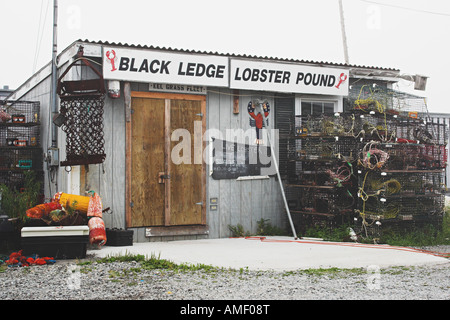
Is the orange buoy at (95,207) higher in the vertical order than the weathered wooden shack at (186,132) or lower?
lower

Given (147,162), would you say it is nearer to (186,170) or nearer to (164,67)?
(186,170)

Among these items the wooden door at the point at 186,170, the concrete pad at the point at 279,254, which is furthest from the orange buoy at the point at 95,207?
the wooden door at the point at 186,170

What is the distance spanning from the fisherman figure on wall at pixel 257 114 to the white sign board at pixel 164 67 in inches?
35.2

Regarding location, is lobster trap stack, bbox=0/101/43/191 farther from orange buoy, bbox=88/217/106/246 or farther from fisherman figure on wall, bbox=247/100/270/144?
fisherman figure on wall, bbox=247/100/270/144

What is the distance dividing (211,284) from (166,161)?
14.7 ft

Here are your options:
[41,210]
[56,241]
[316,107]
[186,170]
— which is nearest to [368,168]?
[316,107]

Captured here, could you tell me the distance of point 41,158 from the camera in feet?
40.9

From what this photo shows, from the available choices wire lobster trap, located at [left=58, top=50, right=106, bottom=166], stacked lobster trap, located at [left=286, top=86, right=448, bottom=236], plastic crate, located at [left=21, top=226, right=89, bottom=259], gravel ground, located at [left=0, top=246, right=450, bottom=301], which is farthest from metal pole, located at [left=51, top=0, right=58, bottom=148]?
stacked lobster trap, located at [left=286, top=86, right=448, bottom=236]

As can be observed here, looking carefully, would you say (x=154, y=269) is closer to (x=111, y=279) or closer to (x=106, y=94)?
(x=111, y=279)

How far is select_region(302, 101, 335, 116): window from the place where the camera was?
39.8ft

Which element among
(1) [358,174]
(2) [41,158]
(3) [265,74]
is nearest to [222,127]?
(3) [265,74]

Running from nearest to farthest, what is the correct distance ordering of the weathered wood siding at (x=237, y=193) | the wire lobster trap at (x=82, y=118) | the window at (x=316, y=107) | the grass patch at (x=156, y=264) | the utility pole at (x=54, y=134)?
the grass patch at (x=156, y=264) < the wire lobster trap at (x=82, y=118) < the utility pole at (x=54, y=134) < the weathered wood siding at (x=237, y=193) < the window at (x=316, y=107)

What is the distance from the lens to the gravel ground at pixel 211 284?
229 inches

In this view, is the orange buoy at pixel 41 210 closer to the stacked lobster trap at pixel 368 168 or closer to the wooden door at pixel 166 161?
the wooden door at pixel 166 161
